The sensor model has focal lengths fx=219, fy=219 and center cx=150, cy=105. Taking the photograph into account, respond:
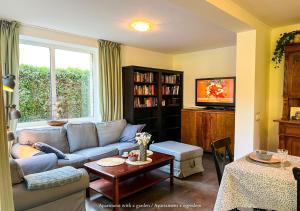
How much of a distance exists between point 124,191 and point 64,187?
0.77m

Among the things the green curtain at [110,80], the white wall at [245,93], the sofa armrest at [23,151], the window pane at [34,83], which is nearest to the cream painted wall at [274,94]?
the white wall at [245,93]

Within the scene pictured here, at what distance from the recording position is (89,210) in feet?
7.91

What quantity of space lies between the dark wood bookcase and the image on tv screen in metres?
0.63

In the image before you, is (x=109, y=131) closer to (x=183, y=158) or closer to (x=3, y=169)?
(x=183, y=158)

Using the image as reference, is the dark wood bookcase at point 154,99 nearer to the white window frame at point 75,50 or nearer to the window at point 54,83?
the white window frame at point 75,50

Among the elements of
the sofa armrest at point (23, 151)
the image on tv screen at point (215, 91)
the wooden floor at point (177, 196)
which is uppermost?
the image on tv screen at point (215, 91)

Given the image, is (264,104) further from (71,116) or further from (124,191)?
(71,116)

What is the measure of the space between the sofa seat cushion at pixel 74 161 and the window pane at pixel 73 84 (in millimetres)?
1104

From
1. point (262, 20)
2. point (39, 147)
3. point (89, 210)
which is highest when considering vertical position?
point (262, 20)

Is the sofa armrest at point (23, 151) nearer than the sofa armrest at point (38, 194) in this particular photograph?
No

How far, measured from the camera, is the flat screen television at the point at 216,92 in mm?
4566

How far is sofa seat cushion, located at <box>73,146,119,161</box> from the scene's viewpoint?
3166mm

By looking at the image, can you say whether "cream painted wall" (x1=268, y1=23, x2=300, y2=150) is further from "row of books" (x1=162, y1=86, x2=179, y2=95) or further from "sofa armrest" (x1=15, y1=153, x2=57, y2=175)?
"sofa armrest" (x1=15, y1=153, x2=57, y2=175)

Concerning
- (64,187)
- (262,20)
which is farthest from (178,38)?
(64,187)
